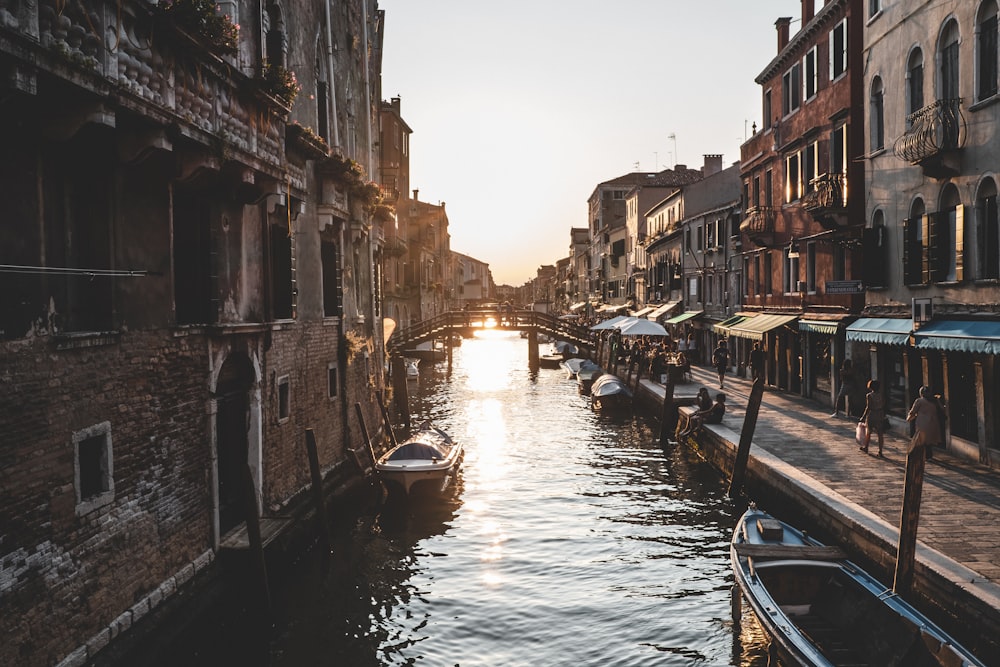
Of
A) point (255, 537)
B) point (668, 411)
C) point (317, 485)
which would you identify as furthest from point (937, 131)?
point (255, 537)

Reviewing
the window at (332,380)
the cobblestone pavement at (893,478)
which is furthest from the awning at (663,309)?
the window at (332,380)

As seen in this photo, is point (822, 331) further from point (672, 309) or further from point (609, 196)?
point (609, 196)

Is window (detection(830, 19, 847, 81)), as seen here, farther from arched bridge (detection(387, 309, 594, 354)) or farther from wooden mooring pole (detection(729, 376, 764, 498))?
arched bridge (detection(387, 309, 594, 354))

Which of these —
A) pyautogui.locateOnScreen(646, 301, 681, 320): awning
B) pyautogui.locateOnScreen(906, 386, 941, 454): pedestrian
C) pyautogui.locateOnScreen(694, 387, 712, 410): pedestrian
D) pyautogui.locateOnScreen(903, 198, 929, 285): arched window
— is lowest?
pyautogui.locateOnScreen(694, 387, 712, 410): pedestrian

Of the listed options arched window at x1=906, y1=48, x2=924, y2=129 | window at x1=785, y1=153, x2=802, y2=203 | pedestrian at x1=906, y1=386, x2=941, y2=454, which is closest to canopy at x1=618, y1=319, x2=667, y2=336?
window at x1=785, y1=153, x2=802, y2=203

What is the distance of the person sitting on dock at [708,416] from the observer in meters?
19.7

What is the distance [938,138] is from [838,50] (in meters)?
7.95

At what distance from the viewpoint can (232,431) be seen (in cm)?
1146

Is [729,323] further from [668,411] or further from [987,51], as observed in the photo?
[987,51]

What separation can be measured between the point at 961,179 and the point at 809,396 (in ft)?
35.9

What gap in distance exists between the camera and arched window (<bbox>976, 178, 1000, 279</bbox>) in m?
13.0

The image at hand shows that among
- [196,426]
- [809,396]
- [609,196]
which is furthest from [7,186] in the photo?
[609,196]

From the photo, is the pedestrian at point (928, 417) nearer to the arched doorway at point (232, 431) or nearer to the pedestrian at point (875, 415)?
the pedestrian at point (875, 415)

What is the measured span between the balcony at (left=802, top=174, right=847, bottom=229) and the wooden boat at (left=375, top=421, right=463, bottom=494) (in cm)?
1140
